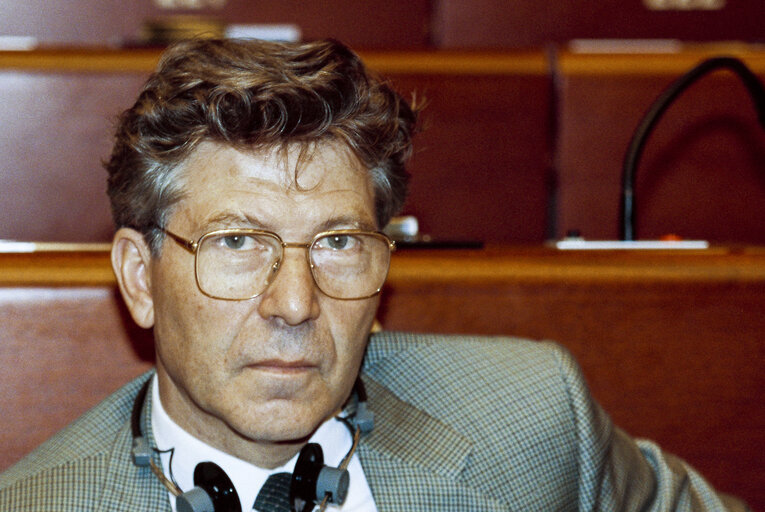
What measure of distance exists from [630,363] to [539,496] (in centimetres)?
27

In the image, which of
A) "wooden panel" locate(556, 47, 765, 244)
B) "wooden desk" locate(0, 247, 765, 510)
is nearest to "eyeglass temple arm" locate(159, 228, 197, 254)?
"wooden desk" locate(0, 247, 765, 510)

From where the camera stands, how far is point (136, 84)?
248cm

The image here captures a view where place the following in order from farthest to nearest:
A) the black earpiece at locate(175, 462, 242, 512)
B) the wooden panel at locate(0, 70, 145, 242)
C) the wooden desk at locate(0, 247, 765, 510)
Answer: the wooden panel at locate(0, 70, 145, 242) < the wooden desk at locate(0, 247, 765, 510) < the black earpiece at locate(175, 462, 242, 512)

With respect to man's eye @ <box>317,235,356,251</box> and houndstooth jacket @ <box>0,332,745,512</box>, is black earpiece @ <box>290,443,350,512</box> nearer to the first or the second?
houndstooth jacket @ <box>0,332,745,512</box>

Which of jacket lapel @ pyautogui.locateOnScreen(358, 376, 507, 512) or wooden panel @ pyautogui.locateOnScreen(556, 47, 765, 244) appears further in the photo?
wooden panel @ pyautogui.locateOnScreen(556, 47, 765, 244)

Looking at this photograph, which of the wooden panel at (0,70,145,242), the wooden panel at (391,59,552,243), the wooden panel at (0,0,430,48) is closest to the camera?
the wooden panel at (0,70,145,242)

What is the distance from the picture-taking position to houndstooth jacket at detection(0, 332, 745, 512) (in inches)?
53.6

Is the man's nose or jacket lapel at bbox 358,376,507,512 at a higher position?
the man's nose

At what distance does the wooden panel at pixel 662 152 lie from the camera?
2520 millimetres

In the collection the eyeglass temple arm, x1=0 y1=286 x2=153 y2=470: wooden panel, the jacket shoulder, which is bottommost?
the jacket shoulder

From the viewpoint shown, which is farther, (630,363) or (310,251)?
(630,363)

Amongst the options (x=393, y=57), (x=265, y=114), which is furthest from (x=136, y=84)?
(x=265, y=114)

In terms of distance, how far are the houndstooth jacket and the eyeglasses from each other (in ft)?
0.80

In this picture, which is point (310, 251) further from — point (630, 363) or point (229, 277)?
point (630, 363)
